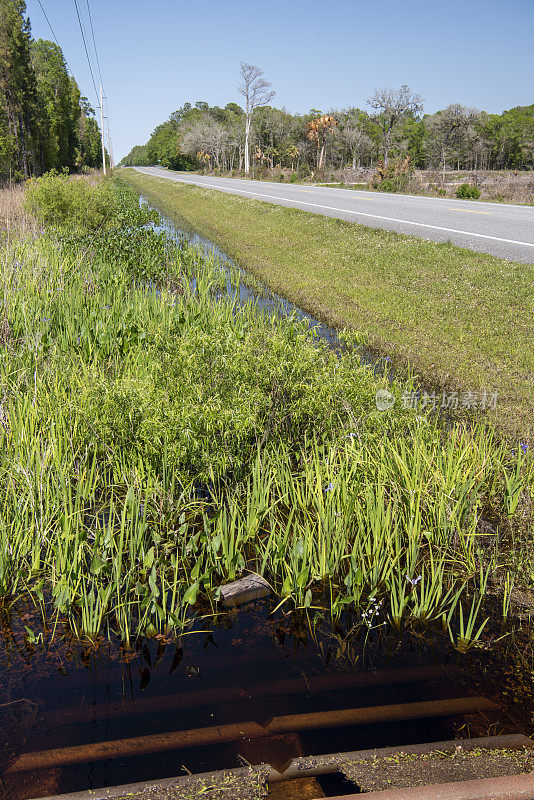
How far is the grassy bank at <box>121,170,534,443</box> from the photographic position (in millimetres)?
5547

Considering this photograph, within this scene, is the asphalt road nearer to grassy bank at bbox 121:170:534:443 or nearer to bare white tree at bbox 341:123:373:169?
grassy bank at bbox 121:170:534:443

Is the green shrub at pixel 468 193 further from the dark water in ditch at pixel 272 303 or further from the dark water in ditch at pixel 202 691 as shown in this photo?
the dark water in ditch at pixel 202 691

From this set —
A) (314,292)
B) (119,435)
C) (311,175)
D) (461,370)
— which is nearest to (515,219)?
(314,292)

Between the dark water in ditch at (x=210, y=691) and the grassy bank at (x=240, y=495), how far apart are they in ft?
0.44

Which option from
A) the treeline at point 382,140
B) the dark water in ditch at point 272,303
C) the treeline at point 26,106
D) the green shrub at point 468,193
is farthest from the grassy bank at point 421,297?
the treeline at point 382,140

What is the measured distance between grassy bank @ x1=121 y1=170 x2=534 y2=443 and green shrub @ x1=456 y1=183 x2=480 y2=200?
1009cm

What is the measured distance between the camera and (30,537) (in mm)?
3133

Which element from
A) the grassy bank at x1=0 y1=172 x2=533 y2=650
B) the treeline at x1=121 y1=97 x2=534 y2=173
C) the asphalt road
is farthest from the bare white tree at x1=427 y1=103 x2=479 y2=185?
the grassy bank at x1=0 y1=172 x2=533 y2=650

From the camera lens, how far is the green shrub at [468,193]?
2212cm

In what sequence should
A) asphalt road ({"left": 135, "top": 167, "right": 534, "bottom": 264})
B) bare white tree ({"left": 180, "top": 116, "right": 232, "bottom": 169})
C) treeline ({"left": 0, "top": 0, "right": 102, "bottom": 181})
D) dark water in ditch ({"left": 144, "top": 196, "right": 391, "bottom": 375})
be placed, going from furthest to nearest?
bare white tree ({"left": 180, "top": 116, "right": 232, "bottom": 169})
treeline ({"left": 0, "top": 0, "right": 102, "bottom": 181})
asphalt road ({"left": 135, "top": 167, "right": 534, "bottom": 264})
dark water in ditch ({"left": 144, "top": 196, "right": 391, "bottom": 375})

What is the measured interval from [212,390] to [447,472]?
1.67 metres

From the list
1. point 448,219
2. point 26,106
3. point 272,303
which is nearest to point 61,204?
point 272,303

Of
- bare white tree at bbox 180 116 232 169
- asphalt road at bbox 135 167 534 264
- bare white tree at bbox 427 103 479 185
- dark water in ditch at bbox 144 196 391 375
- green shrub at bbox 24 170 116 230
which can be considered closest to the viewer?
dark water in ditch at bbox 144 196 391 375

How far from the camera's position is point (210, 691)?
8.07ft
